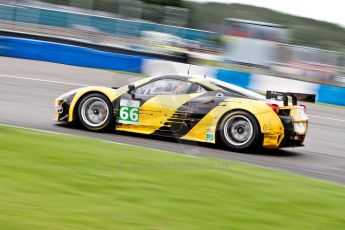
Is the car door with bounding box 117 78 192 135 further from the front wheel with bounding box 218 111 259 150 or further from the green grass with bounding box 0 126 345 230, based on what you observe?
the green grass with bounding box 0 126 345 230

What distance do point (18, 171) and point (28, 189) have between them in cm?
67

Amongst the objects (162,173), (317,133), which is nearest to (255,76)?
(317,133)

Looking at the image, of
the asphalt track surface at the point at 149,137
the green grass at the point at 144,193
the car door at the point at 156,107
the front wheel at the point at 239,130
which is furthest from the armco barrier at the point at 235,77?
the green grass at the point at 144,193

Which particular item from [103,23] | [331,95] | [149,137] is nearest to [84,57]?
[103,23]

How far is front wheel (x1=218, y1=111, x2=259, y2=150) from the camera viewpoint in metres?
9.52

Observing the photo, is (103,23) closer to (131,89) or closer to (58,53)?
(58,53)

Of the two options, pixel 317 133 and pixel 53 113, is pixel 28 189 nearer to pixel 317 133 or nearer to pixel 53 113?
pixel 53 113

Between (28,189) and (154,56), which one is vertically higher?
(154,56)

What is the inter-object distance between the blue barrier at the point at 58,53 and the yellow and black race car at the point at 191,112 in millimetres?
11451

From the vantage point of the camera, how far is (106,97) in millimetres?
10312

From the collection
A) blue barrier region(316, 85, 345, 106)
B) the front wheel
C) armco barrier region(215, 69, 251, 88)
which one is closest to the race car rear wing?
the front wheel

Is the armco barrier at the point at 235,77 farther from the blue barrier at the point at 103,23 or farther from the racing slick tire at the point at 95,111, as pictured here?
the racing slick tire at the point at 95,111

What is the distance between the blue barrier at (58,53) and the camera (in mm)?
21938

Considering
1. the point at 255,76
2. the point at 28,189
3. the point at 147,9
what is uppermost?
the point at 147,9
